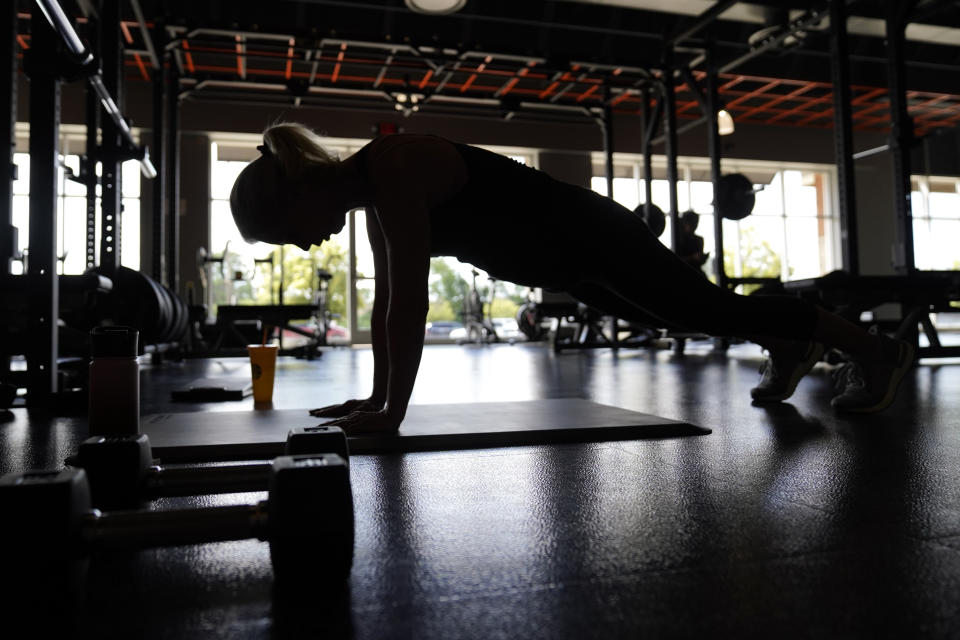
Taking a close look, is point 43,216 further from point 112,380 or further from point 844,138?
point 844,138

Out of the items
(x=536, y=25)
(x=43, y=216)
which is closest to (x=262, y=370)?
(x=43, y=216)

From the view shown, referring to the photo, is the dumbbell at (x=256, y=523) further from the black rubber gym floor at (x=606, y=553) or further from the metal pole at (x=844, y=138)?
the metal pole at (x=844, y=138)

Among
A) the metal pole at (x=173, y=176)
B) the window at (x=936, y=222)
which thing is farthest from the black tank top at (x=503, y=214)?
the window at (x=936, y=222)

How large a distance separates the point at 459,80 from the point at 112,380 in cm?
707

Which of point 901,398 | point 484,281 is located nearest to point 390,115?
point 484,281

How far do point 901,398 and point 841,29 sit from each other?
2611 millimetres

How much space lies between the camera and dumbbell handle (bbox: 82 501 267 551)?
0.54 m

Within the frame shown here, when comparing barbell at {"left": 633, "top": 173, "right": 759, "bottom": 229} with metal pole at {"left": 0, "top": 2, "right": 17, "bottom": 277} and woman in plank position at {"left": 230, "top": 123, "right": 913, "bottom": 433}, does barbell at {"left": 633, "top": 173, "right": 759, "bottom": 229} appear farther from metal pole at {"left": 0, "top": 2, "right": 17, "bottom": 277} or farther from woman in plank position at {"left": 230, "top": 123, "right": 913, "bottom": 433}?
metal pole at {"left": 0, "top": 2, "right": 17, "bottom": 277}

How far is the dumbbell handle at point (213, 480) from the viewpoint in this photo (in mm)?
760

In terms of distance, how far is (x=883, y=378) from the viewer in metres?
1.67

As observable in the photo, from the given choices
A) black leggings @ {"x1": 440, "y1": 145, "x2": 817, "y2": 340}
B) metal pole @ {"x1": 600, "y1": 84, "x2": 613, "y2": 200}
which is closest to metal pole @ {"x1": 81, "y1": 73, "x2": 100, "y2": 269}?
black leggings @ {"x1": 440, "y1": 145, "x2": 817, "y2": 340}

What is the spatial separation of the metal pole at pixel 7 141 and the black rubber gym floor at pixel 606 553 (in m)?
0.95

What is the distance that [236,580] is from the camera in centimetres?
62

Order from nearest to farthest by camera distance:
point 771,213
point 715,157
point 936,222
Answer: point 715,157 → point 771,213 → point 936,222
